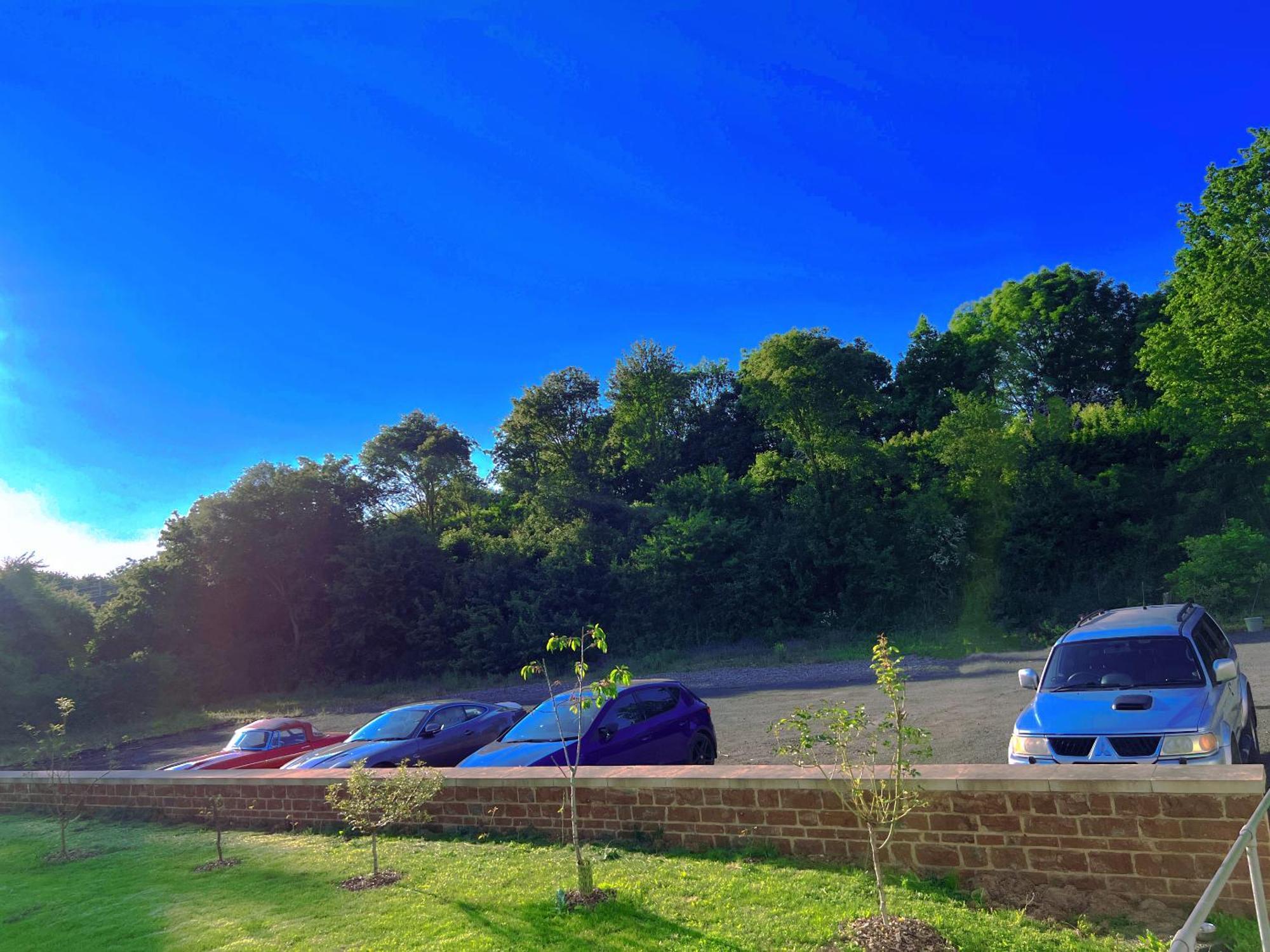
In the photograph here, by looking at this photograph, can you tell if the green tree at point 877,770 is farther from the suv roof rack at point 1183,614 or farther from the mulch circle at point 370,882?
the suv roof rack at point 1183,614

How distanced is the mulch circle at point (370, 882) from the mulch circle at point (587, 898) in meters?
1.67

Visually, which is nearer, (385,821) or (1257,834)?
(1257,834)

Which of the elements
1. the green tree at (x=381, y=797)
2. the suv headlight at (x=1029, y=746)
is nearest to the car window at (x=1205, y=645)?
the suv headlight at (x=1029, y=746)

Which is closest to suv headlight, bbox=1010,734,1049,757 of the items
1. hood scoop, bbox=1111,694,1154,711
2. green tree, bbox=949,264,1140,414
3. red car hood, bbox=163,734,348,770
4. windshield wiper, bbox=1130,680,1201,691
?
hood scoop, bbox=1111,694,1154,711

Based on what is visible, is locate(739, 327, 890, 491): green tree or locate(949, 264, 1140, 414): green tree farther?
locate(949, 264, 1140, 414): green tree

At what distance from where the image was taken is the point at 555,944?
4582mm

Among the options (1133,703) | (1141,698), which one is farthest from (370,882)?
(1141,698)

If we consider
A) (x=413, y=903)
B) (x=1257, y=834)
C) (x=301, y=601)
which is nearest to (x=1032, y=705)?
(x=1257, y=834)

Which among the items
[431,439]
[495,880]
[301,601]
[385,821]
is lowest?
[495,880]

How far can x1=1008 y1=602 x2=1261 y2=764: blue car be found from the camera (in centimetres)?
613

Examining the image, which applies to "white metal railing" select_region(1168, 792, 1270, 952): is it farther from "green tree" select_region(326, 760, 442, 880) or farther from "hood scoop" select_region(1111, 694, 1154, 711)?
"green tree" select_region(326, 760, 442, 880)

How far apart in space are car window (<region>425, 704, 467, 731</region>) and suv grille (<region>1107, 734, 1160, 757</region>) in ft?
28.3

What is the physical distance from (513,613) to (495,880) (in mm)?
23719

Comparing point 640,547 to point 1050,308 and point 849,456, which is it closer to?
point 849,456
